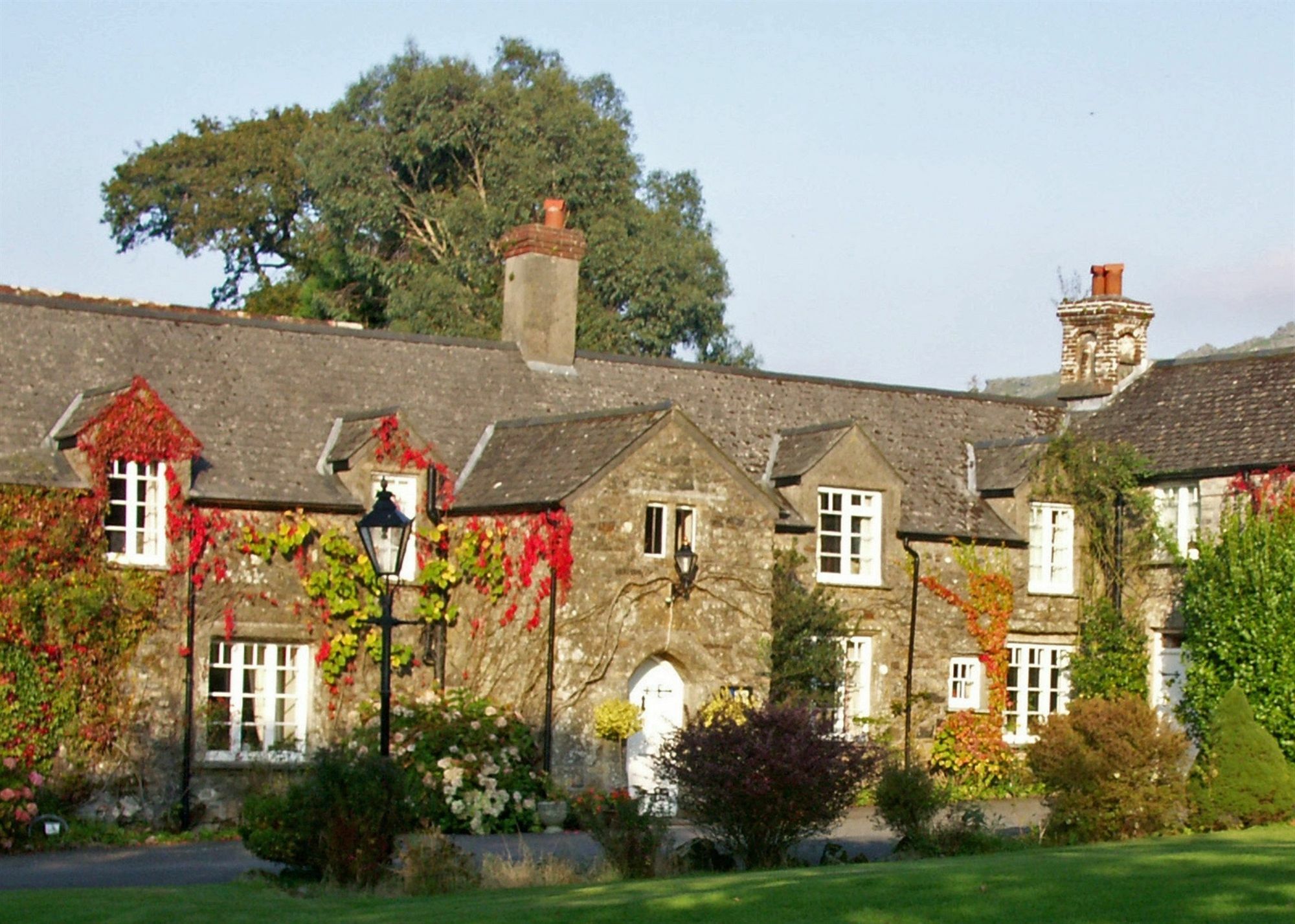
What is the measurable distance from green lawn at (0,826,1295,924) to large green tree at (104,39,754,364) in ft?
99.8

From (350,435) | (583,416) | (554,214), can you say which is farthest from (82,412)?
(554,214)

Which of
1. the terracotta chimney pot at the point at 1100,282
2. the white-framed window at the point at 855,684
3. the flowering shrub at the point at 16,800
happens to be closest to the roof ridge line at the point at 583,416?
the white-framed window at the point at 855,684

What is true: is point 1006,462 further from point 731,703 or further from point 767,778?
point 767,778

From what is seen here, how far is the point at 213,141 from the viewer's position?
58.3 metres

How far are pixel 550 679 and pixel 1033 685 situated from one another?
35.3ft

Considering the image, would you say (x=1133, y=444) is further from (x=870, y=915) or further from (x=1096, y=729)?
(x=870, y=915)

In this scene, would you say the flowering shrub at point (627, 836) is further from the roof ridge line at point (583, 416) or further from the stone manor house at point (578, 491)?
the roof ridge line at point (583, 416)

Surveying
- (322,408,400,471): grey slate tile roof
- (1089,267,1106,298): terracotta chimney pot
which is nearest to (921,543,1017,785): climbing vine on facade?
(1089,267,1106,298): terracotta chimney pot

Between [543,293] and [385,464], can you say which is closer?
[385,464]

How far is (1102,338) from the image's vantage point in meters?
38.2

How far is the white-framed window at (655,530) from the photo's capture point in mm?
28922

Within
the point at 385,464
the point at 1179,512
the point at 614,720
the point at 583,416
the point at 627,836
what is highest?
the point at 583,416

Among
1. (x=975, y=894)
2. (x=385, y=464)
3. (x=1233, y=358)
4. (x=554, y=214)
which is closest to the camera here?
(x=975, y=894)

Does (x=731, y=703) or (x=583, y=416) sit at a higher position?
(x=583, y=416)
